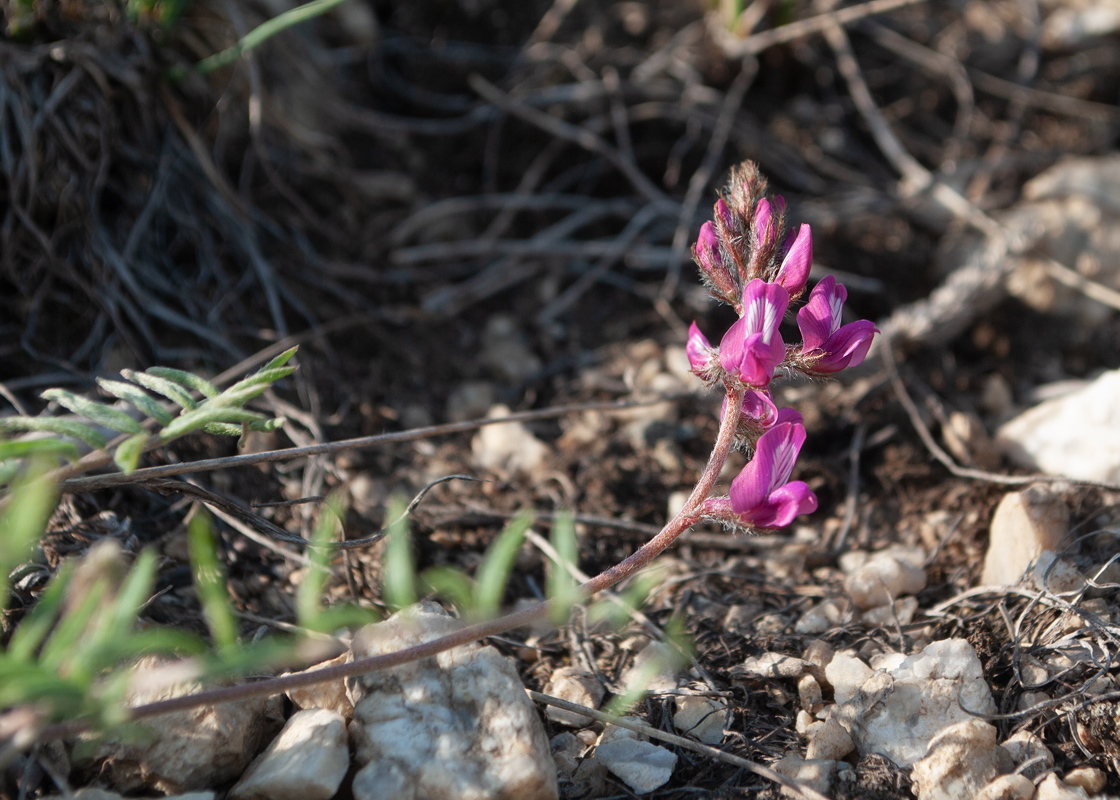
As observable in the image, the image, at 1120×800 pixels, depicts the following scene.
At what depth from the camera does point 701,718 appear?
173 centimetres

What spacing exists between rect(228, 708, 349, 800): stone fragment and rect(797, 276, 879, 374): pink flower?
3.72ft

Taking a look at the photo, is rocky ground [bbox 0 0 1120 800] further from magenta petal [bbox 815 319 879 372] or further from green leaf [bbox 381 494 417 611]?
magenta petal [bbox 815 319 879 372]

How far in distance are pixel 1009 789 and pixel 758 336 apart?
91cm

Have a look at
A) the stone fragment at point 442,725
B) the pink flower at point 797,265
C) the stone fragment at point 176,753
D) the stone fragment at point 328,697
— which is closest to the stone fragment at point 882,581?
the pink flower at point 797,265

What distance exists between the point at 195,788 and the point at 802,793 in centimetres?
107

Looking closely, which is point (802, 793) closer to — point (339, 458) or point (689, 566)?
point (689, 566)

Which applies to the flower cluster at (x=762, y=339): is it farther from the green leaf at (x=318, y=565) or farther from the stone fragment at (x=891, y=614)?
the green leaf at (x=318, y=565)

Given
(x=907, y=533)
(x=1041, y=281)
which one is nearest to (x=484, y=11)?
(x=1041, y=281)

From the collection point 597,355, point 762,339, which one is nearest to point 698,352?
point 762,339

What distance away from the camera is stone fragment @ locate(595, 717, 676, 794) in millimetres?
1580

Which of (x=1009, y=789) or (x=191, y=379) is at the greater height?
(x=191, y=379)

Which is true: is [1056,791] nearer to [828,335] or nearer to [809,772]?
[809,772]

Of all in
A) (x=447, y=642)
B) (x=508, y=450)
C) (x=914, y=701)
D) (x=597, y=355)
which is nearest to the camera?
(x=447, y=642)

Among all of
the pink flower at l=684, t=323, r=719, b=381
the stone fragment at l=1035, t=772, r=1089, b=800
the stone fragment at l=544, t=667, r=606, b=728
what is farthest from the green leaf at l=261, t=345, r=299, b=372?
the stone fragment at l=1035, t=772, r=1089, b=800
